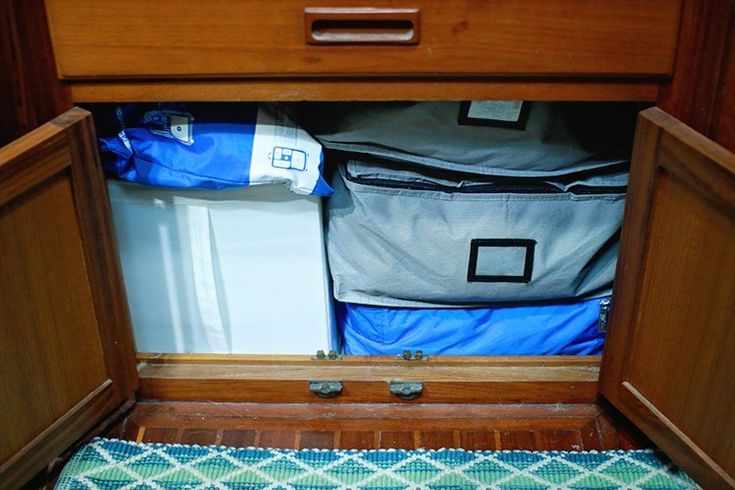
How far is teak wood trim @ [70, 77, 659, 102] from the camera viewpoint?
2.96ft

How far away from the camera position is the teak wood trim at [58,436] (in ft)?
3.04

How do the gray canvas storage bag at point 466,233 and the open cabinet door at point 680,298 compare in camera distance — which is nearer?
the open cabinet door at point 680,298

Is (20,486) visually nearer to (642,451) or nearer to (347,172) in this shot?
(347,172)

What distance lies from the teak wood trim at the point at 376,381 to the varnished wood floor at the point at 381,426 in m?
0.01

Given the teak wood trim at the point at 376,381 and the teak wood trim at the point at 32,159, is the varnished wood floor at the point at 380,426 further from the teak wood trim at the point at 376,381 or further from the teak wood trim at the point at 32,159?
the teak wood trim at the point at 32,159

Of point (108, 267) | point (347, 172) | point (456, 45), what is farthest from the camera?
point (347, 172)

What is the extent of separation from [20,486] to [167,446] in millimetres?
184

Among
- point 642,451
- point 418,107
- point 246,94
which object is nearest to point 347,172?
point 418,107

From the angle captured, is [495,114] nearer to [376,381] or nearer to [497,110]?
[497,110]

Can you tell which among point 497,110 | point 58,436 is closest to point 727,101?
point 497,110

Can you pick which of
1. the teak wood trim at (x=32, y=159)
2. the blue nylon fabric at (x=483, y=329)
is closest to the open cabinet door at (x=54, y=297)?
the teak wood trim at (x=32, y=159)

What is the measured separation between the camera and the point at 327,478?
1.01 metres

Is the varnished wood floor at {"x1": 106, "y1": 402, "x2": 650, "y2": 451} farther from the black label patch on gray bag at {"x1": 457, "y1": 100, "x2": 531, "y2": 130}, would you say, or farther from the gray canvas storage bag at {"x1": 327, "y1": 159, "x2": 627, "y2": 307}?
the black label patch on gray bag at {"x1": 457, "y1": 100, "x2": 531, "y2": 130}

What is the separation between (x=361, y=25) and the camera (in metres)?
0.88
